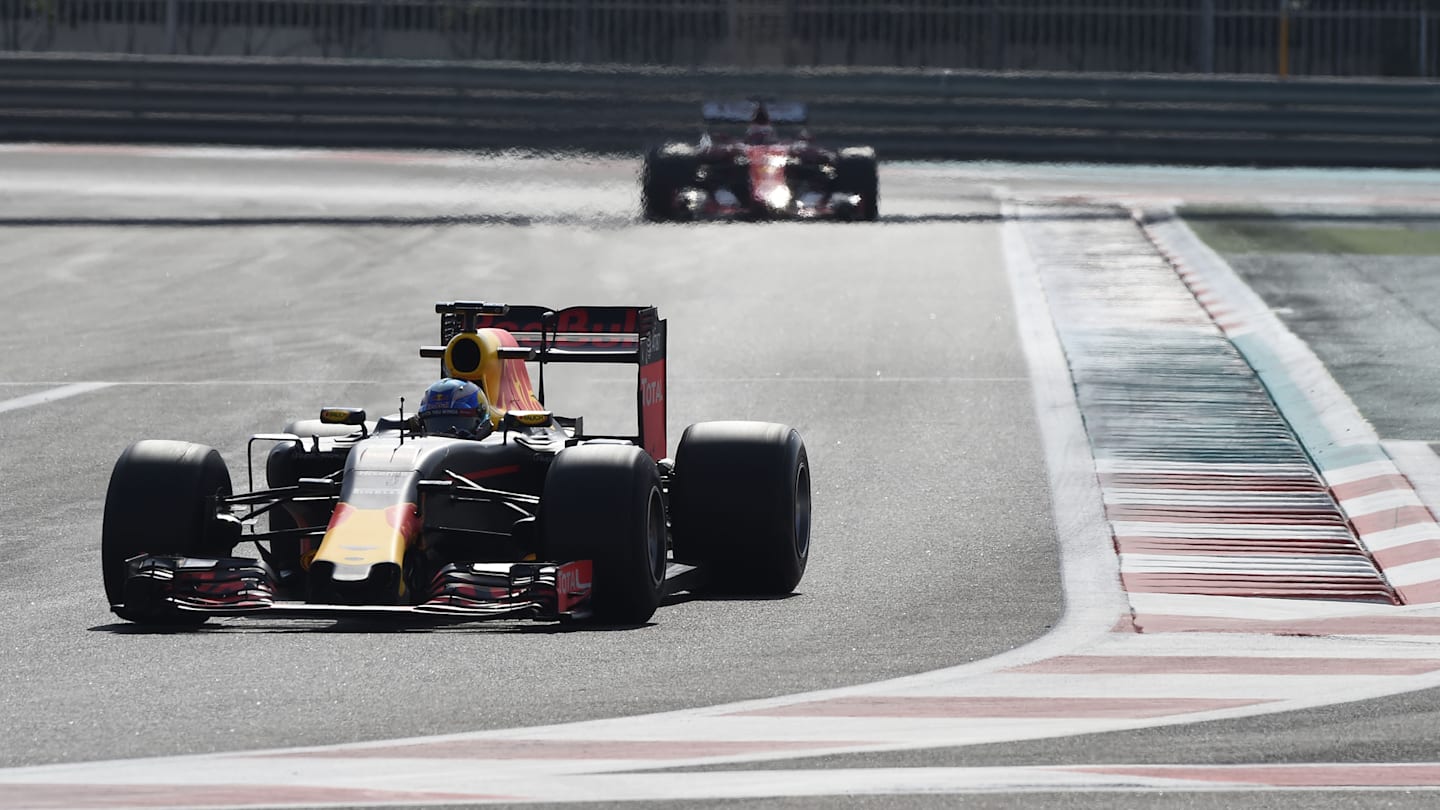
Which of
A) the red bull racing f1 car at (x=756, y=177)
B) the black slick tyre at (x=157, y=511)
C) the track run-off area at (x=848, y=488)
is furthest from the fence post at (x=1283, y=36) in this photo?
the black slick tyre at (x=157, y=511)

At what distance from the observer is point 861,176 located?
24016 millimetres

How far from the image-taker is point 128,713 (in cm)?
691

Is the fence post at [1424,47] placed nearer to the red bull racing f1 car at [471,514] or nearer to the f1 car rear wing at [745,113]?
the f1 car rear wing at [745,113]

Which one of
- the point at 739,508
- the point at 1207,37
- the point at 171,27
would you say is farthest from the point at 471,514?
the point at 1207,37

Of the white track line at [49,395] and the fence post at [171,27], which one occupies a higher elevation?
the fence post at [171,27]

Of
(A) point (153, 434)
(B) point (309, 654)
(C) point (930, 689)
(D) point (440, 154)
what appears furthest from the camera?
(D) point (440, 154)

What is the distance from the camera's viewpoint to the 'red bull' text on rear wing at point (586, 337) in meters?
9.84

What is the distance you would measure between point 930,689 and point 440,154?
21.3m

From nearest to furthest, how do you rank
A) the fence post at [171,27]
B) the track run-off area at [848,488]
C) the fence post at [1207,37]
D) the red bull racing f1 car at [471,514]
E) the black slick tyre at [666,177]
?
the track run-off area at [848,488]
the red bull racing f1 car at [471,514]
the black slick tyre at [666,177]
the fence post at [171,27]
the fence post at [1207,37]

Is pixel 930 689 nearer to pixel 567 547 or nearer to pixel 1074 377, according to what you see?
pixel 567 547

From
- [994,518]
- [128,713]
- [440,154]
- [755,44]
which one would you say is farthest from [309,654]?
[755,44]

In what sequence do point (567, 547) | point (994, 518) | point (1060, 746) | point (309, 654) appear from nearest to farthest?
point (1060, 746)
point (309, 654)
point (567, 547)
point (994, 518)

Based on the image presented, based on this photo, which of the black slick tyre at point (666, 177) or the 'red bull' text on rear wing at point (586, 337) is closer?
the 'red bull' text on rear wing at point (586, 337)

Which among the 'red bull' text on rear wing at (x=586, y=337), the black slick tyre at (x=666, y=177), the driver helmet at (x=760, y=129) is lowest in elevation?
the 'red bull' text on rear wing at (x=586, y=337)
